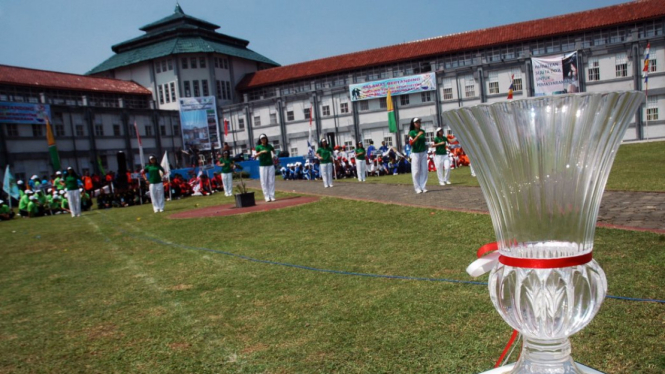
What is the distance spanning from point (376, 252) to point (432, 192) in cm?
671

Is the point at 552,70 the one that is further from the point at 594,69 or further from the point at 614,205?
the point at 614,205

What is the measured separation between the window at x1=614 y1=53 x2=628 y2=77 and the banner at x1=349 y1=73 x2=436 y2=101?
1309 centimetres

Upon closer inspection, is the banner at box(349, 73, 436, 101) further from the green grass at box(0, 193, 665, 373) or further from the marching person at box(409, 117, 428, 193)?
the green grass at box(0, 193, 665, 373)

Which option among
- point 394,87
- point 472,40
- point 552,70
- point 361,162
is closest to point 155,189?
point 361,162

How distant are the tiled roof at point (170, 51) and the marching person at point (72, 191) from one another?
35.0 metres

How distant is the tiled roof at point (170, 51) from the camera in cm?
4944

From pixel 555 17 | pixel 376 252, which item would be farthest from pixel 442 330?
pixel 555 17

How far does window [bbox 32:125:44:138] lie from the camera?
3681 centimetres

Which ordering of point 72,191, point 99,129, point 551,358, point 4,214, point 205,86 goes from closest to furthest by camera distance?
point 551,358 → point 72,191 → point 4,214 → point 99,129 → point 205,86

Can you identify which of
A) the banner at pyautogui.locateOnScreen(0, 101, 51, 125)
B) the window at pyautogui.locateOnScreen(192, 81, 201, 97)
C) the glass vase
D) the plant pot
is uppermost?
the window at pyautogui.locateOnScreen(192, 81, 201, 97)

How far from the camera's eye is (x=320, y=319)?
3.64 meters

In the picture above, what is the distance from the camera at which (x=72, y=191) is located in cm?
1694

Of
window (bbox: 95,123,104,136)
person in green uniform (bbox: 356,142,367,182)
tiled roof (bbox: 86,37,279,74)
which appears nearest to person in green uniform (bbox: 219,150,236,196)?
person in green uniform (bbox: 356,142,367,182)

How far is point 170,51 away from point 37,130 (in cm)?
1621
